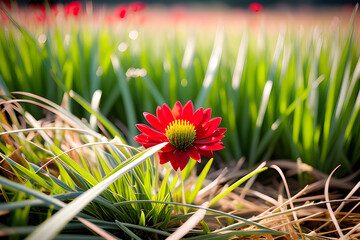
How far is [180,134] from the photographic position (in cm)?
43

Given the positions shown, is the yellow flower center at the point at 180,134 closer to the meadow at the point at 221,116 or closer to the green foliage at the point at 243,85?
the meadow at the point at 221,116

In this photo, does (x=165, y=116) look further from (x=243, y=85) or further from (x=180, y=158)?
(x=243, y=85)

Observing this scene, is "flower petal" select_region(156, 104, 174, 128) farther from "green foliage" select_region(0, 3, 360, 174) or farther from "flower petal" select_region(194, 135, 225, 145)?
"green foliage" select_region(0, 3, 360, 174)

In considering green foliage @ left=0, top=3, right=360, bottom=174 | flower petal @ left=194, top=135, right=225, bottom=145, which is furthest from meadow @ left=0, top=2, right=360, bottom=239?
flower petal @ left=194, top=135, right=225, bottom=145

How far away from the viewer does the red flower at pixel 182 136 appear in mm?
423

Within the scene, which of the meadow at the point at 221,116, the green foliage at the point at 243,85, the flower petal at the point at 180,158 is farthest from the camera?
the green foliage at the point at 243,85

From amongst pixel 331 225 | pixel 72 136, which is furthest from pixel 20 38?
pixel 331 225

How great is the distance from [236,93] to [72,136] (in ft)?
1.41

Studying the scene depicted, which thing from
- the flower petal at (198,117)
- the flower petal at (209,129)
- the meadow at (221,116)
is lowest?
the meadow at (221,116)

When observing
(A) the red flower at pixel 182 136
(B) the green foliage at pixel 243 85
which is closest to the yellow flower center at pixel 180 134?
(A) the red flower at pixel 182 136

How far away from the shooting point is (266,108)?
82 cm

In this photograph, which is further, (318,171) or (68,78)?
→ (68,78)

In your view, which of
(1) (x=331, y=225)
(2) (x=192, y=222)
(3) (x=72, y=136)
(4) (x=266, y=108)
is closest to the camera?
(2) (x=192, y=222)

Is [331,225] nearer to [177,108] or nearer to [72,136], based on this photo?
[177,108]
